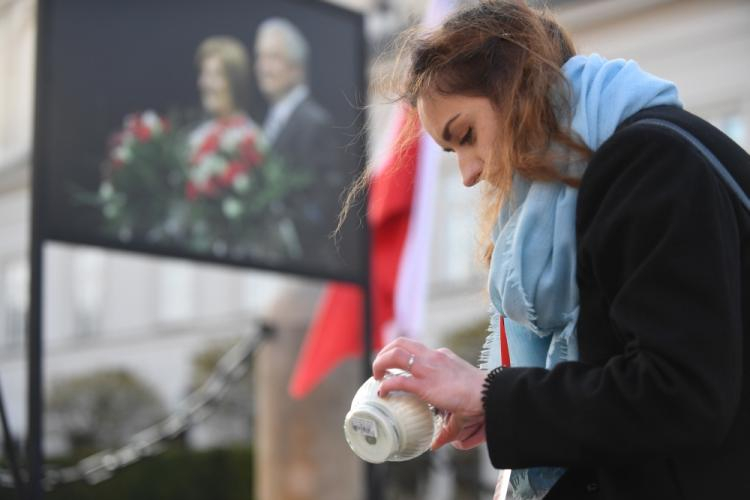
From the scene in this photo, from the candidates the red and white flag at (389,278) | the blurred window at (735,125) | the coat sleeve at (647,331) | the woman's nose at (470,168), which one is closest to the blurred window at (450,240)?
the blurred window at (735,125)

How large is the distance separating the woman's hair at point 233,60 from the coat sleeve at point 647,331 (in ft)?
12.5

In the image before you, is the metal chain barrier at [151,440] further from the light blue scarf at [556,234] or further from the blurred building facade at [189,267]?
the blurred building facade at [189,267]

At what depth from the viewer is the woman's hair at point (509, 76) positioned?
1.45 m

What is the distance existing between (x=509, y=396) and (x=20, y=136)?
44.6 feet

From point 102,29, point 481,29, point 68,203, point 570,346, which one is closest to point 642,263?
point 570,346

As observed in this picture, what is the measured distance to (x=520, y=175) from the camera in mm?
1466

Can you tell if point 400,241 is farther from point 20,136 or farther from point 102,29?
point 20,136

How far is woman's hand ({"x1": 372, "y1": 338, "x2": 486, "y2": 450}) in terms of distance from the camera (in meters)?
1.39

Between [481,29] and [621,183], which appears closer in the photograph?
[621,183]

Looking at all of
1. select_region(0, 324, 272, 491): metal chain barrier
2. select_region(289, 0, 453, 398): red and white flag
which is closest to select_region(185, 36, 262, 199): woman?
select_region(0, 324, 272, 491): metal chain barrier

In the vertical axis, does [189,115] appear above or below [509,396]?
above

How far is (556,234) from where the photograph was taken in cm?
141

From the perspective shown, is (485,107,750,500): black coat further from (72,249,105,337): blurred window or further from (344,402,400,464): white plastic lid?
(72,249,105,337): blurred window

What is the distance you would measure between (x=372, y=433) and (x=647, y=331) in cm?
39
